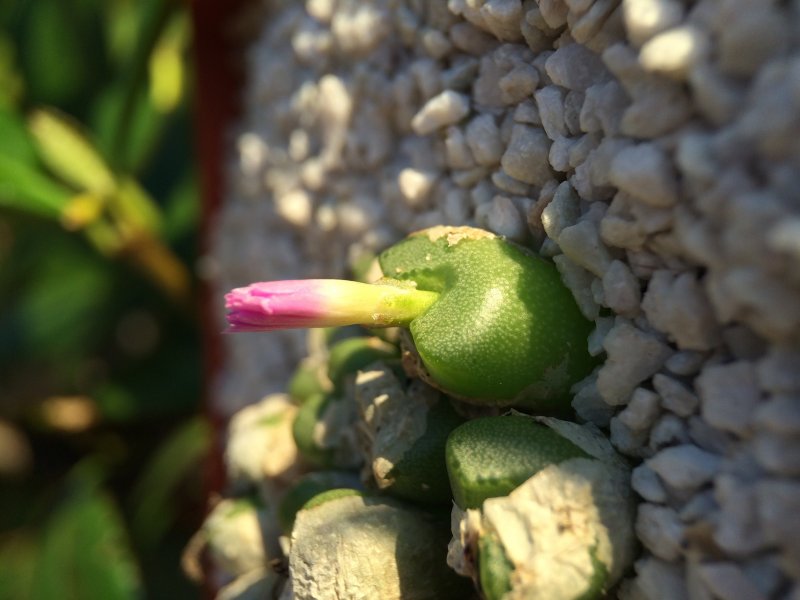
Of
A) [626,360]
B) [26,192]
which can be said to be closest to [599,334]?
[626,360]

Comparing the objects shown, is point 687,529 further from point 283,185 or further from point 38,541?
point 38,541

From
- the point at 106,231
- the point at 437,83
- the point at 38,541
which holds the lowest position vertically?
the point at 38,541

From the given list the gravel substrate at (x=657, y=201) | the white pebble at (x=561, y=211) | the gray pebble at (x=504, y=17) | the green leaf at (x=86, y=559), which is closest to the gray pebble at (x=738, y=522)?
the gravel substrate at (x=657, y=201)

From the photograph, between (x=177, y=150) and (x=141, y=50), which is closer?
(x=141, y=50)

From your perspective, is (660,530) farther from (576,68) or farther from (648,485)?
(576,68)

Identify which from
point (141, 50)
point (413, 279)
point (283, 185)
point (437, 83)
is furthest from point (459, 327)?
point (141, 50)

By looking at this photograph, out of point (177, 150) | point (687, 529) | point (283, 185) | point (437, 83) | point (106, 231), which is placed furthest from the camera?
point (177, 150)
